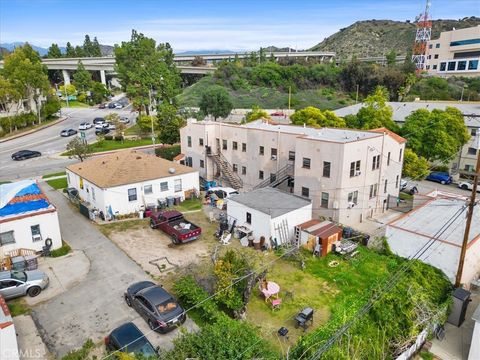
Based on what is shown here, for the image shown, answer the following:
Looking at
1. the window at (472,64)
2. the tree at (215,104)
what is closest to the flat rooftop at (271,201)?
the tree at (215,104)

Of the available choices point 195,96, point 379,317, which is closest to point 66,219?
point 379,317

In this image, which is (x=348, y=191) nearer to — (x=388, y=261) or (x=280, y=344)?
(x=388, y=261)

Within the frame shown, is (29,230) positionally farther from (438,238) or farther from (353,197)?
(438,238)

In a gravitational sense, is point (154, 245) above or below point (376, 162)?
below

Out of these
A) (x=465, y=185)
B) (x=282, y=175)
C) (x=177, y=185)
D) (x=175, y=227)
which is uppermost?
(x=282, y=175)

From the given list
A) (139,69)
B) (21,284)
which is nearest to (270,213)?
(21,284)

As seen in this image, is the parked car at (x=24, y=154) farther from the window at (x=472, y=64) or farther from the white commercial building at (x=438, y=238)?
the window at (x=472, y=64)
